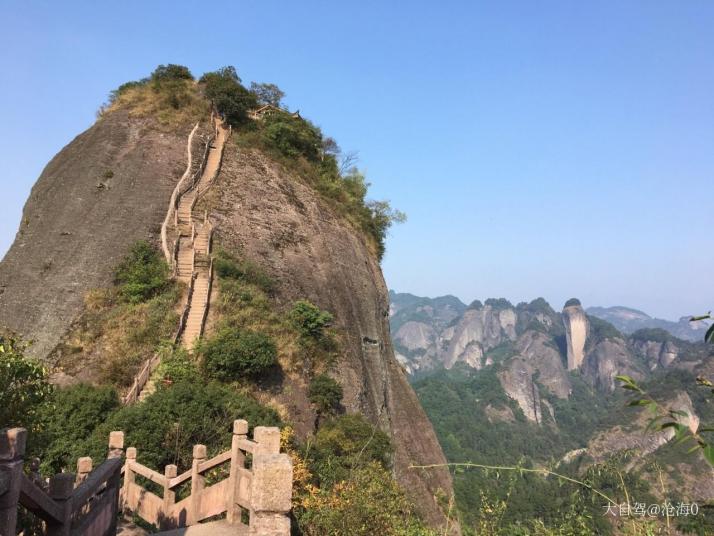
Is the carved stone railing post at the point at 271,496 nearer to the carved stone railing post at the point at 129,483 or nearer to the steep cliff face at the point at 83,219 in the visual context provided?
the carved stone railing post at the point at 129,483

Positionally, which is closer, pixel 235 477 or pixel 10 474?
pixel 10 474

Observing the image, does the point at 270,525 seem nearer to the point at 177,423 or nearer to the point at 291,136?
the point at 177,423

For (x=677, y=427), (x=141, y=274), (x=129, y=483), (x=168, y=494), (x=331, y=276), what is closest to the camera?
(x=677, y=427)

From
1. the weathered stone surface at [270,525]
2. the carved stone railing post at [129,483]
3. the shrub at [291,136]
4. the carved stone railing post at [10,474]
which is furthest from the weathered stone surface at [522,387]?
the carved stone railing post at [10,474]

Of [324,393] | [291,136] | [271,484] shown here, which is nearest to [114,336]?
[324,393]

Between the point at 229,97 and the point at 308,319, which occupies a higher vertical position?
the point at 229,97

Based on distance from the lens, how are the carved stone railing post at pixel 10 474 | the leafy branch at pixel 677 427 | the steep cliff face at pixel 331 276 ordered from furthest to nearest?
the steep cliff face at pixel 331 276 < the carved stone railing post at pixel 10 474 < the leafy branch at pixel 677 427
